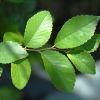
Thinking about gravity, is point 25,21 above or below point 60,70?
above

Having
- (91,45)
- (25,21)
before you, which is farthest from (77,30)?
(25,21)

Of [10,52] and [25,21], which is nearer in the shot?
[10,52]

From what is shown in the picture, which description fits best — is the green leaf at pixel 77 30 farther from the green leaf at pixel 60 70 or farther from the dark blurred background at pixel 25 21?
the dark blurred background at pixel 25 21

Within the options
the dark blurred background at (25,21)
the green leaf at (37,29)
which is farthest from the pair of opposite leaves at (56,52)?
the dark blurred background at (25,21)

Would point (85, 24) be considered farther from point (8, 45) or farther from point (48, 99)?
point (48, 99)

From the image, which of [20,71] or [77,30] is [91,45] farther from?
[20,71]

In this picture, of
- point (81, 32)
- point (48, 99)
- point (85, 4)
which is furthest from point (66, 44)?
point (85, 4)
